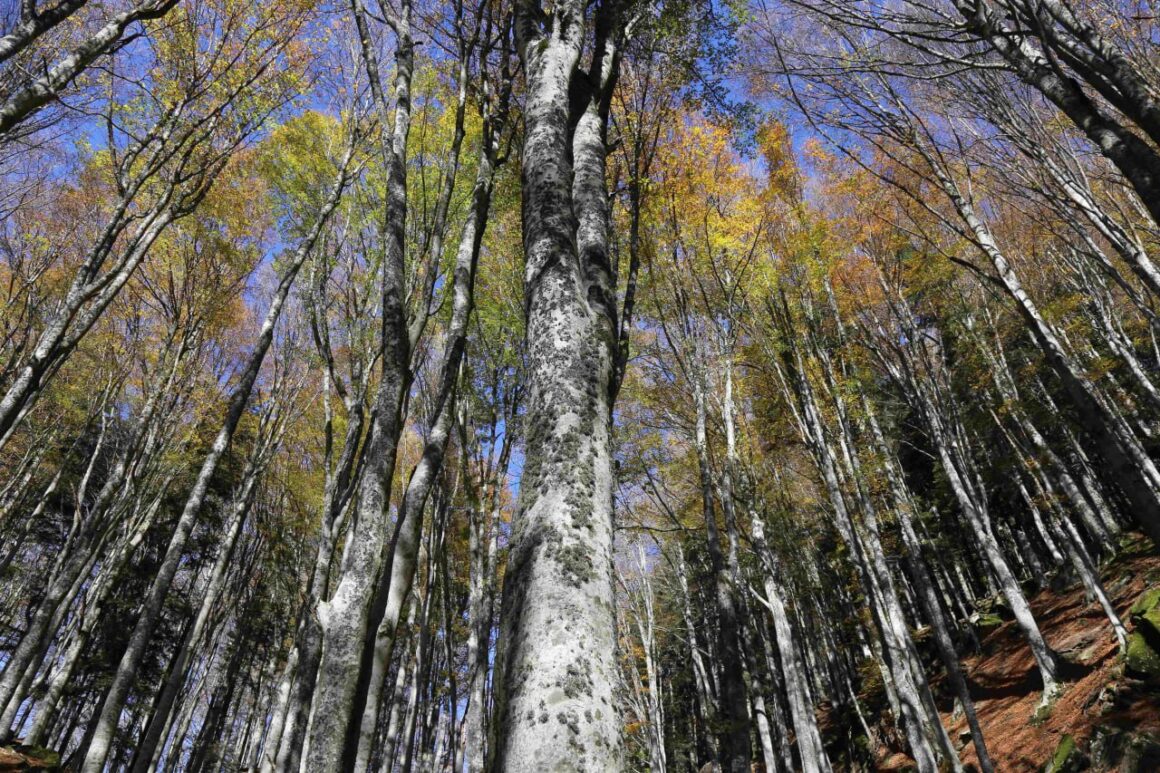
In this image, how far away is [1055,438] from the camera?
14.2 meters

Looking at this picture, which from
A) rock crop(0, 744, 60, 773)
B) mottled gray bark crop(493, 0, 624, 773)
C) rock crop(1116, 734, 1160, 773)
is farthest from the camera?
rock crop(0, 744, 60, 773)

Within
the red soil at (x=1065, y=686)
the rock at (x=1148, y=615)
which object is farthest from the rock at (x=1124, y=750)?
the rock at (x=1148, y=615)

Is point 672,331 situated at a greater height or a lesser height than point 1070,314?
lesser

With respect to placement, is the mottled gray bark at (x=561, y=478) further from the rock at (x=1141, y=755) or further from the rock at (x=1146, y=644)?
the rock at (x=1146, y=644)

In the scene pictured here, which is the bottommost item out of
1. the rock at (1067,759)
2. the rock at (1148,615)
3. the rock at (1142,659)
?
the rock at (1067,759)

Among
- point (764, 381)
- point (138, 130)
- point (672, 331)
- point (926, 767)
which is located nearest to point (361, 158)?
point (138, 130)

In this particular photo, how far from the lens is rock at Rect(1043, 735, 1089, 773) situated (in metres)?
5.45

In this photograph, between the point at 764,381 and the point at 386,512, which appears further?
the point at 764,381

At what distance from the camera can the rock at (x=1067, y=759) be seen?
17.9 ft

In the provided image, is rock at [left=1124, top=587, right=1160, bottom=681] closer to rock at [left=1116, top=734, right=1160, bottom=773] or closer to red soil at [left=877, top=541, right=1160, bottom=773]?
red soil at [left=877, top=541, right=1160, bottom=773]

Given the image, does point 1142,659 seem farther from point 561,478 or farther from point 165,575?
point 165,575

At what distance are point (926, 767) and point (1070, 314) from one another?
11.2 m

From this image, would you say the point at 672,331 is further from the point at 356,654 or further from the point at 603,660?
the point at 603,660

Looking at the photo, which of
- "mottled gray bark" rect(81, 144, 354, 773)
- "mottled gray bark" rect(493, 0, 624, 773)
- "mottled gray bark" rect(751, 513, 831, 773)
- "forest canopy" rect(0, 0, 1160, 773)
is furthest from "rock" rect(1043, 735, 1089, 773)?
"mottled gray bark" rect(81, 144, 354, 773)
